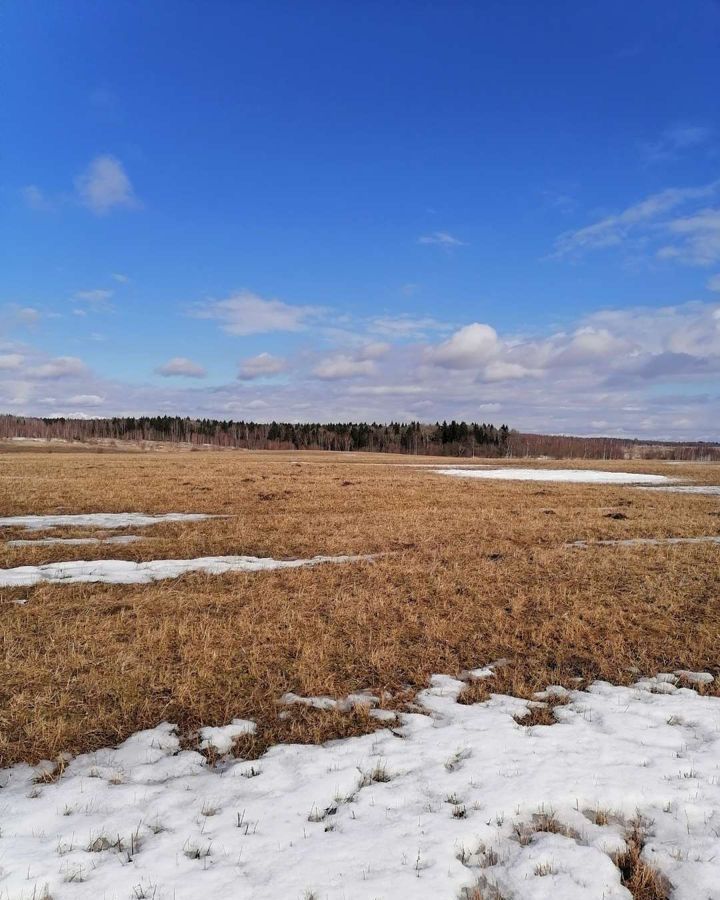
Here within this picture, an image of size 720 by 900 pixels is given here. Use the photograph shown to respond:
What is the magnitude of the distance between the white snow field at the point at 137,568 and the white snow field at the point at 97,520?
5518mm

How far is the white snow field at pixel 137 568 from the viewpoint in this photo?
11.8 metres

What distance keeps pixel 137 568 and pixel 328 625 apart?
592 centimetres

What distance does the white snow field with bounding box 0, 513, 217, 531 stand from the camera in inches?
720

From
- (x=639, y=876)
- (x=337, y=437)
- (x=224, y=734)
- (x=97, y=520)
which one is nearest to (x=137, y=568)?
(x=97, y=520)

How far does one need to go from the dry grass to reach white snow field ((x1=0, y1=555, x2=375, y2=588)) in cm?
66

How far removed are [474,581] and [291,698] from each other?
6229mm

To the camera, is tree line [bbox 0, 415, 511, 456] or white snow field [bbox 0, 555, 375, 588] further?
tree line [bbox 0, 415, 511, 456]

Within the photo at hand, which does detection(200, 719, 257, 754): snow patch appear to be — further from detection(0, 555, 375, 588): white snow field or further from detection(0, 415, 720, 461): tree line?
detection(0, 415, 720, 461): tree line

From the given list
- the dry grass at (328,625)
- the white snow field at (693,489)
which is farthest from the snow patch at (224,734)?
the white snow field at (693,489)

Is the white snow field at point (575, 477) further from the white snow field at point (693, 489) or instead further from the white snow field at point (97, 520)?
the white snow field at point (97, 520)

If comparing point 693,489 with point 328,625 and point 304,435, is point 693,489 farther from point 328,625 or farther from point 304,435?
point 304,435

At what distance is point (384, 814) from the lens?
4.50 metres

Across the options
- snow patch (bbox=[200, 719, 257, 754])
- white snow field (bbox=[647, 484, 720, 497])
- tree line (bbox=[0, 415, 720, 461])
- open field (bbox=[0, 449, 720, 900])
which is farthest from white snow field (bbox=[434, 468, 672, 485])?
tree line (bbox=[0, 415, 720, 461])

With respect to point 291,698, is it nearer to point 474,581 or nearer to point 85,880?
point 85,880
